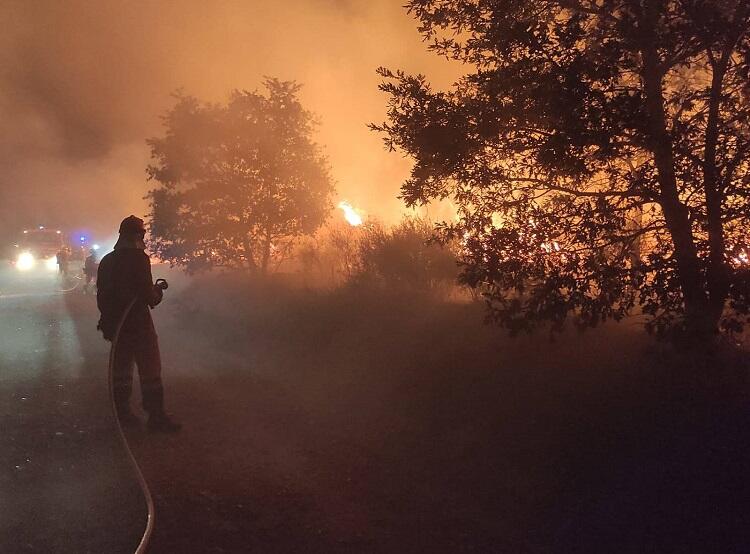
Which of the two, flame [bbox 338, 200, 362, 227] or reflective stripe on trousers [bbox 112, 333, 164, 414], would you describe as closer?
reflective stripe on trousers [bbox 112, 333, 164, 414]

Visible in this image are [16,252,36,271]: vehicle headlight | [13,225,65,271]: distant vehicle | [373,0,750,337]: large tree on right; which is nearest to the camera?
[373,0,750,337]: large tree on right

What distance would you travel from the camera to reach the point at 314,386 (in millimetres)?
8047

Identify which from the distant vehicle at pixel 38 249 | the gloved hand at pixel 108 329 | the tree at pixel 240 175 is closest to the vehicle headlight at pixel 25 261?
the distant vehicle at pixel 38 249

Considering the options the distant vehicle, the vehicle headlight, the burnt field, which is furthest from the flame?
the vehicle headlight

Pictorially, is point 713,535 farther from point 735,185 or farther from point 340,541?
point 735,185

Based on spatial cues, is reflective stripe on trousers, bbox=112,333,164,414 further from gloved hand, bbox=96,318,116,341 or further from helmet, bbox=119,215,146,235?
helmet, bbox=119,215,146,235

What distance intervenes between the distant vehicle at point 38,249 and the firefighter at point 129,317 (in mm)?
28344

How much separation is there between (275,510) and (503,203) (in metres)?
3.32

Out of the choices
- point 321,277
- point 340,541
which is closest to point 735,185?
point 340,541

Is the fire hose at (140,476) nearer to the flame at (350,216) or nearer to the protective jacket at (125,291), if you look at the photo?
the protective jacket at (125,291)

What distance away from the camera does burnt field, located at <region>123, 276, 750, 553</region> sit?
3787mm

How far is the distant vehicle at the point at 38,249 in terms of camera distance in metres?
31.2

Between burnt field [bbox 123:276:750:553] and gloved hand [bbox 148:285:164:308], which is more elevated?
gloved hand [bbox 148:285:164:308]

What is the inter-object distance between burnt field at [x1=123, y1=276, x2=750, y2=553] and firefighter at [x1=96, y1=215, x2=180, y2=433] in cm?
41
